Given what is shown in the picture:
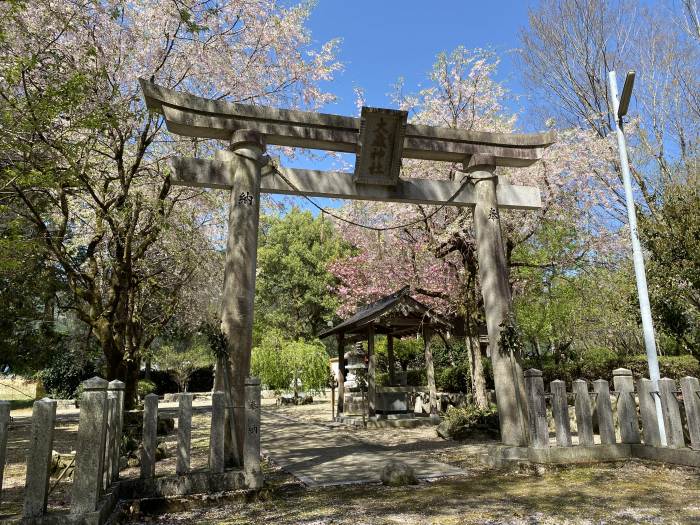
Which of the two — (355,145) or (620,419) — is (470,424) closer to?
(620,419)

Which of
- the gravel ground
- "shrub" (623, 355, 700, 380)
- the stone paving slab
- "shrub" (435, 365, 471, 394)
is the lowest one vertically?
the stone paving slab

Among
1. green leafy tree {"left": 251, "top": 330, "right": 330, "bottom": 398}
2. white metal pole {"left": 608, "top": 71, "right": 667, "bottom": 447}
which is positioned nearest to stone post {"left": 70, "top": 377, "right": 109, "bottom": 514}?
white metal pole {"left": 608, "top": 71, "right": 667, "bottom": 447}

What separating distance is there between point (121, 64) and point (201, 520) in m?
8.58

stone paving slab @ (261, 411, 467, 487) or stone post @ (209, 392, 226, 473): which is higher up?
stone post @ (209, 392, 226, 473)

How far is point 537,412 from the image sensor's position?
674cm

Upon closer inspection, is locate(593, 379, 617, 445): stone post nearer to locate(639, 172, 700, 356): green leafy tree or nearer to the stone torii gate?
the stone torii gate

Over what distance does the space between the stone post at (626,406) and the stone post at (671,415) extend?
1.59 feet

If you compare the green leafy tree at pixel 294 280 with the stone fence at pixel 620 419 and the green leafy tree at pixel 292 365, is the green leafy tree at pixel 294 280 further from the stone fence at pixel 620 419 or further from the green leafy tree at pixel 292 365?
the stone fence at pixel 620 419

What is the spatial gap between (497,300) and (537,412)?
1.81 meters

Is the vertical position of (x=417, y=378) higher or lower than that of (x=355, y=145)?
lower

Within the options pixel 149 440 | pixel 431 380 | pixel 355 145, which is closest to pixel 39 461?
pixel 149 440

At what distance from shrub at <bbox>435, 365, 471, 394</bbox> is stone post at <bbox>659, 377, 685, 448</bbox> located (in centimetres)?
1335

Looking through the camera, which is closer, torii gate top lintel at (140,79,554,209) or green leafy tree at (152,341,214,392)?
torii gate top lintel at (140,79,554,209)

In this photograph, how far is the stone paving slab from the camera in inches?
253
